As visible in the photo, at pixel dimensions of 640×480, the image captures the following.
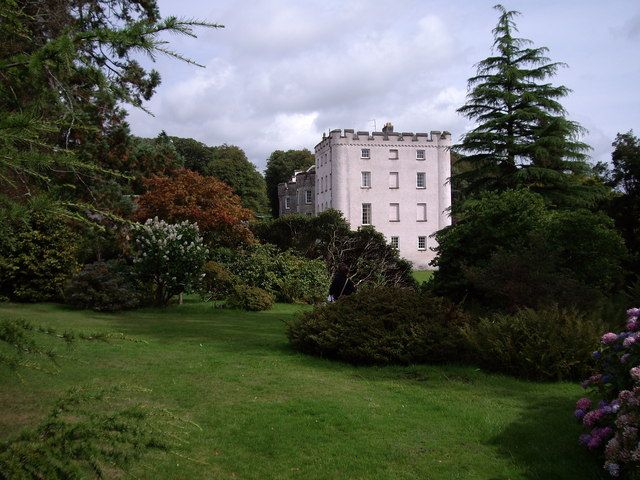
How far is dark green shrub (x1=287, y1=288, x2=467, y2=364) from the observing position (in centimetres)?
970

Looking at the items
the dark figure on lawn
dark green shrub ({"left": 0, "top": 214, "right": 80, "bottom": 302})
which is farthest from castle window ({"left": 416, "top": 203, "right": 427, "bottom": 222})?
dark green shrub ({"left": 0, "top": 214, "right": 80, "bottom": 302})

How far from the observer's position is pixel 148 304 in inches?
755

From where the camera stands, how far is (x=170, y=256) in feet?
59.3

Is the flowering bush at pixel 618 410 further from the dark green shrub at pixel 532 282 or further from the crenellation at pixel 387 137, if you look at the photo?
the crenellation at pixel 387 137

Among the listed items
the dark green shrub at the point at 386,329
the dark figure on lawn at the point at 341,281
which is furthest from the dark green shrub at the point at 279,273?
the dark green shrub at the point at 386,329

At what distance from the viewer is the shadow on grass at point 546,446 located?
5.32m

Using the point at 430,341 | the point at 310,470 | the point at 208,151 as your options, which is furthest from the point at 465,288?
the point at 208,151

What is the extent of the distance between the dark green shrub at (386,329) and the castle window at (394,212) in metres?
44.7

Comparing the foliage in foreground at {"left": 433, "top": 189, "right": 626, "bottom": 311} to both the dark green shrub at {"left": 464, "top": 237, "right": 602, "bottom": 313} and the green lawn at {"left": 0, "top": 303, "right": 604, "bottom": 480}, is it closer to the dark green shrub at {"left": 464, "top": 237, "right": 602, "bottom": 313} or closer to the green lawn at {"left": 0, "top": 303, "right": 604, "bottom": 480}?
the dark green shrub at {"left": 464, "top": 237, "right": 602, "bottom": 313}

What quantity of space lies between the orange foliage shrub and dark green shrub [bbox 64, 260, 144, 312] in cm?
432

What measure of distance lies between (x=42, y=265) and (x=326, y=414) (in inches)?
609

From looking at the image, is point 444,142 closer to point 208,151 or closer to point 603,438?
point 208,151

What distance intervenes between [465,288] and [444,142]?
45.4 metres

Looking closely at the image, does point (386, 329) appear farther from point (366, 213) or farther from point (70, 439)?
point (366, 213)
